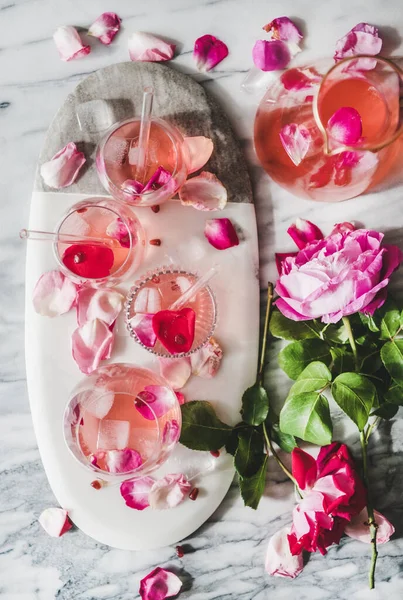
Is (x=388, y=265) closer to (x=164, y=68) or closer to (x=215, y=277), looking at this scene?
(x=215, y=277)

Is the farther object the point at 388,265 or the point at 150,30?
the point at 150,30

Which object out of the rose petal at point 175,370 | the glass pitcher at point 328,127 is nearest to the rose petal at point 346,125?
the glass pitcher at point 328,127

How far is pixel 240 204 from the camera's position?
85 centimetres

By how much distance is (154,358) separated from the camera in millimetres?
850

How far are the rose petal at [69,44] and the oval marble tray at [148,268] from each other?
0.06 metres

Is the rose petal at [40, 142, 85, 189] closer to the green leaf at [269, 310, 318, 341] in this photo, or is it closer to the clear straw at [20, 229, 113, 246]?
the clear straw at [20, 229, 113, 246]

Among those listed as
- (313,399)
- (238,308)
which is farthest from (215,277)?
(313,399)

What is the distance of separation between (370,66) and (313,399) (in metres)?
0.43

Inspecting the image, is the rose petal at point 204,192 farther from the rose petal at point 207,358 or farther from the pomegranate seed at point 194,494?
the pomegranate seed at point 194,494

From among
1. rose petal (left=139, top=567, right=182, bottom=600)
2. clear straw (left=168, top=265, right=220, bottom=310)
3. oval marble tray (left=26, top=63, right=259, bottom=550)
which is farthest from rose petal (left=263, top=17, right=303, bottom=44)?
rose petal (left=139, top=567, right=182, bottom=600)

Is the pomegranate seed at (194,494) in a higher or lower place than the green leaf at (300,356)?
lower

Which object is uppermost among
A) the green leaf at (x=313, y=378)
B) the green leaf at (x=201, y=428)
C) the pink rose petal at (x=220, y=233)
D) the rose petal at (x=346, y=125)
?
the rose petal at (x=346, y=125)

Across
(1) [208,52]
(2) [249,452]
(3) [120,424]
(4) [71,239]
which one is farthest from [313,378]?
(1) [208,52]

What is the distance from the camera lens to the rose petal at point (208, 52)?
87cm
